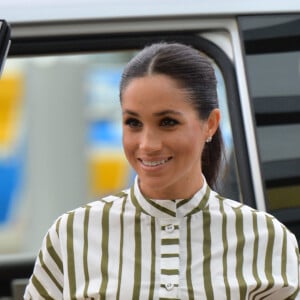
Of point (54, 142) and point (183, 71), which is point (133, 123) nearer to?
point (183, 71)

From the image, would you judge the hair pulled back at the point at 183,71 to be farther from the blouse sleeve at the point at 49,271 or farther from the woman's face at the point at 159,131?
the blouse sleeve at the point at 49,271

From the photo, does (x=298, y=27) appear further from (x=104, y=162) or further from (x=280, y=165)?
(x=104, y=162)

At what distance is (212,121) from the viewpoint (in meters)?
2.30

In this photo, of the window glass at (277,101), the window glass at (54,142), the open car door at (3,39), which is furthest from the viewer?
the window glass at (54,142)

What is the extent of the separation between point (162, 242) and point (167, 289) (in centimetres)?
10

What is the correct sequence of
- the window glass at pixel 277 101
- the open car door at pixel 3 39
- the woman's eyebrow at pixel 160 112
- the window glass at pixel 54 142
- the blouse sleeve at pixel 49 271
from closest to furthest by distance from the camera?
the woman's eyebrow at pixel 160 112 < the blouse sleeve at pixel 49 271 < the open car door at pixel 3 39 < the window glass at pixel 277 101 < the window glass at pixel 54 142

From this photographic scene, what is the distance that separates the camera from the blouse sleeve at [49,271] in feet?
7.39

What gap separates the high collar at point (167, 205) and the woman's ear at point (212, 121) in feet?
0.46

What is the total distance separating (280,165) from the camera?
2926 mm

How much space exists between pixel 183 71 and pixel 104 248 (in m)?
0.40

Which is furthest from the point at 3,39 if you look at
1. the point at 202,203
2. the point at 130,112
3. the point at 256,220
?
the point at 256,220

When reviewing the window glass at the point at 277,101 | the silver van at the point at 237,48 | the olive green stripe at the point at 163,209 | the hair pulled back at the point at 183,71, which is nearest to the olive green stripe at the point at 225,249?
the olive green stripe at the point at 163,209

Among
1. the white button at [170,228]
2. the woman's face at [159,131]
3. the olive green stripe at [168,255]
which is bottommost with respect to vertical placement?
the olive green stripe at [168,255]

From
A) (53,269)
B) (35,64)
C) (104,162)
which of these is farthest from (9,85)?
(53,269)
